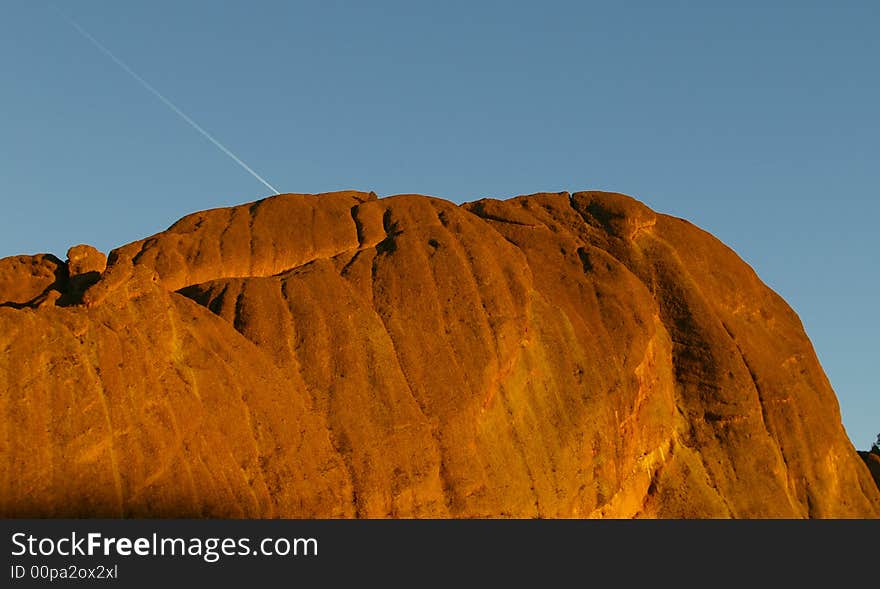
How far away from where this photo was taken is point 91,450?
223 ft

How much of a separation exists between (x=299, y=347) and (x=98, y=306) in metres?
11.1

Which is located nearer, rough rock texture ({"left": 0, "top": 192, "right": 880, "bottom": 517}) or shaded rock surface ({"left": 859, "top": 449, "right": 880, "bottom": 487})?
rough rock texture ({"left": 0, "top": 192, "right": 880, "bottom": 517})

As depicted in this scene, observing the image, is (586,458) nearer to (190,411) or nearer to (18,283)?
(190,411)

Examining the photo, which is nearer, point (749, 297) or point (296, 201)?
point (296, 201)

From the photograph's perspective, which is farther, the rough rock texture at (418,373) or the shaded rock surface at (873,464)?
the shaded rock surface at (873,464)

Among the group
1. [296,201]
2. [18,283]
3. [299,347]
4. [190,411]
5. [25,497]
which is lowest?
[25,497]

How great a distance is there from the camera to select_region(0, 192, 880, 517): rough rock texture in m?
69.9

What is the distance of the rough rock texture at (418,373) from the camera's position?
69.9 metres

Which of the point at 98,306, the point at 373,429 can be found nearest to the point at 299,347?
the point at 373,429

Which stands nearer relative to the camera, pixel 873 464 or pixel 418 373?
pixel 418 373

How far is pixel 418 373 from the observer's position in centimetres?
8131

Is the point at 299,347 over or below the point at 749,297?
below

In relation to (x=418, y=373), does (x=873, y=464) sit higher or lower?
higher

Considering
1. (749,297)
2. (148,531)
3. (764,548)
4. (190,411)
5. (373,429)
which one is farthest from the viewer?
(749,297)
